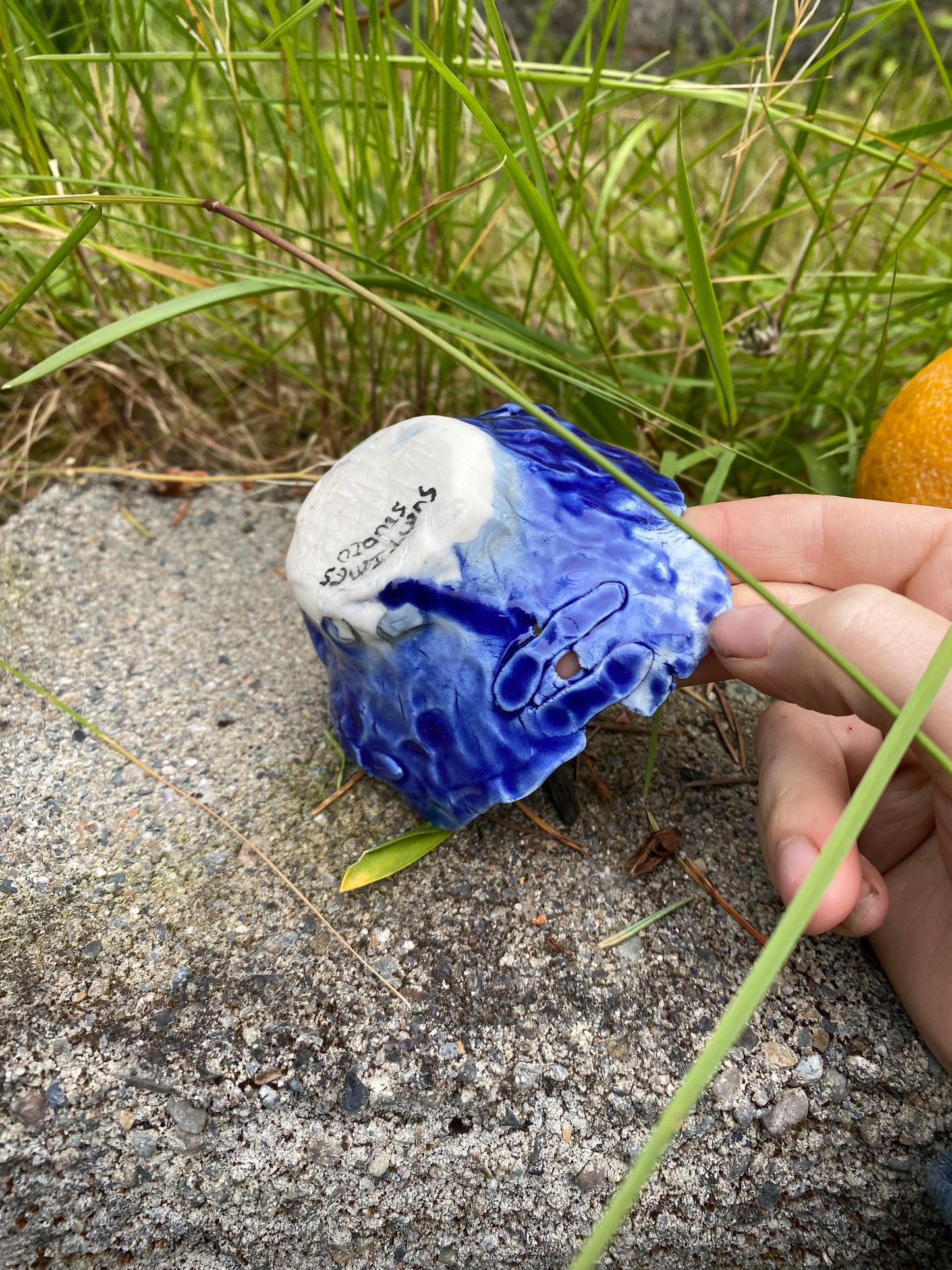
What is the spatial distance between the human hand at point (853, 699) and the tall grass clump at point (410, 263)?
11cm

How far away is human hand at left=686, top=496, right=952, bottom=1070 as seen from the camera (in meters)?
0.76

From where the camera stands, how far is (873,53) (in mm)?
2699

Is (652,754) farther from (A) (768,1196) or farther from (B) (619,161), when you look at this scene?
(B) (619,161)

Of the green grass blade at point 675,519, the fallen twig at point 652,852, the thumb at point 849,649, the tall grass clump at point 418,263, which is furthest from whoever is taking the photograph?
the tall grass clump at point 418,263

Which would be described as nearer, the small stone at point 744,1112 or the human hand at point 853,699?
the human hand at point 853,699

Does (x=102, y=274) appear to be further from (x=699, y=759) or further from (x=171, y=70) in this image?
(x=699, y=759)

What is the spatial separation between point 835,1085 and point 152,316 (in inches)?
42.3

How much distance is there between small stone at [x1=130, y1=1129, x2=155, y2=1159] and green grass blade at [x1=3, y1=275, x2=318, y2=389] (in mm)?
698

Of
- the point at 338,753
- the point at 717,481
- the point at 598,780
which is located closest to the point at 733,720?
the point at 598,780

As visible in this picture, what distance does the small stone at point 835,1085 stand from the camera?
0.90 m

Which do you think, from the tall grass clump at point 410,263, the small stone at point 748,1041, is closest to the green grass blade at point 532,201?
the tall grass clump at point 410,263

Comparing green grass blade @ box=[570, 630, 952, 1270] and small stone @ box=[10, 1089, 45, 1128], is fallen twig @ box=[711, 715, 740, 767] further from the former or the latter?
small stone @ box=[10, 1089, 45, 1128]

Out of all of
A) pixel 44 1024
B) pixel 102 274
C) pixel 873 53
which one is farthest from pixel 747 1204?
pixel 873 53

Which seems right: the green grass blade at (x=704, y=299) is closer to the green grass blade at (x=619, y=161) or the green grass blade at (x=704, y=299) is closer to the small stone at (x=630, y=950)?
the green grass blade at (x=619, y=161)
